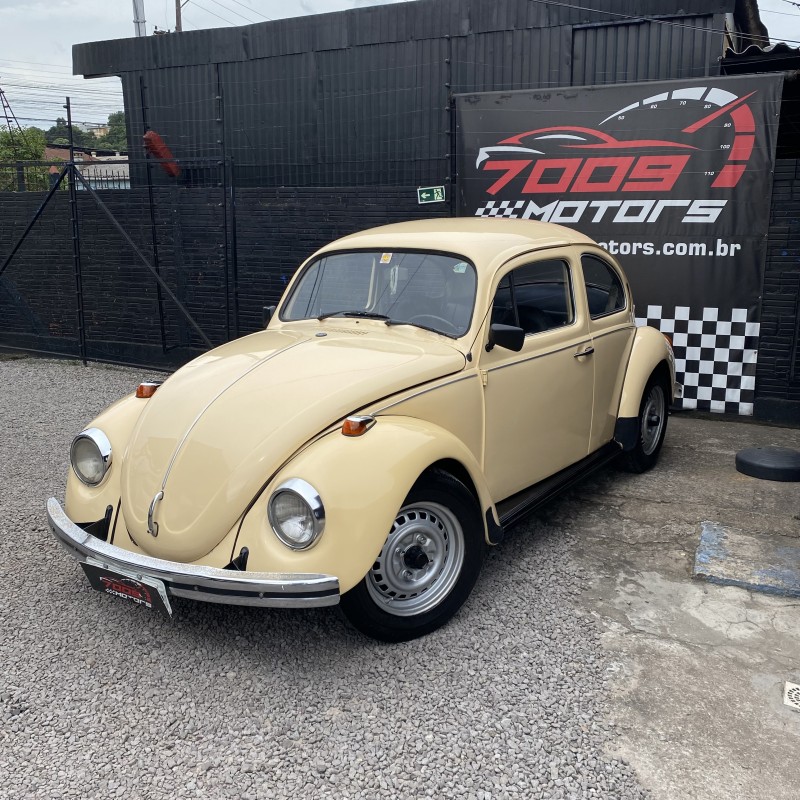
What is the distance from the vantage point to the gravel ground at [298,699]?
2.65 m

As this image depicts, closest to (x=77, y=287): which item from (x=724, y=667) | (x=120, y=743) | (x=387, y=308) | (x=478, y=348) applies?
(x=387, y=308)

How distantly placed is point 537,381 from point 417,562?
4.50 feet

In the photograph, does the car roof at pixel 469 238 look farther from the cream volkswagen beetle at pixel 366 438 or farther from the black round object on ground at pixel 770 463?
the black round object on ground at pixel 770 463

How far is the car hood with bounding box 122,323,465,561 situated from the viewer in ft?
10.5

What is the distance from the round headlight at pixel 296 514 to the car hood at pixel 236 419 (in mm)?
143

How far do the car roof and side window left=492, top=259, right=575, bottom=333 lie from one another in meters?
0.13

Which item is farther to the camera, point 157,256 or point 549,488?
point 157,256

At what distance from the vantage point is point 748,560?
4.23 m

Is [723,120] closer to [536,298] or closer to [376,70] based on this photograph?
[536,298]

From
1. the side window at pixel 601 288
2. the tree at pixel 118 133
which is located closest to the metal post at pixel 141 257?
the tree at pixel 118 133

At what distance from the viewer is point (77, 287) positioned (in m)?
9.72

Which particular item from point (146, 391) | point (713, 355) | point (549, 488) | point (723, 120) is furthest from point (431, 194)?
point (146, 391)

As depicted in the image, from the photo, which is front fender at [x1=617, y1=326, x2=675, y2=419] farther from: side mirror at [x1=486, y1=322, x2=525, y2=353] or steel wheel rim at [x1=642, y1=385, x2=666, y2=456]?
side mirror at [x1=486, y1=322, x2=525, y2=353]

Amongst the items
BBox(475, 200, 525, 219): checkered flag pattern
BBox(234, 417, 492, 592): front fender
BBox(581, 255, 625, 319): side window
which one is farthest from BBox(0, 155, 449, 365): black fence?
BBox(234, 417, 492, 592): front fender
